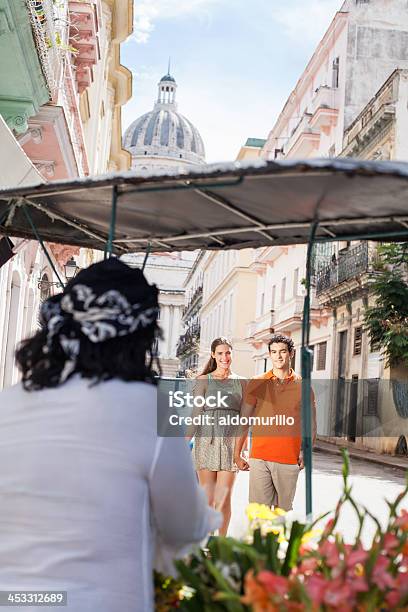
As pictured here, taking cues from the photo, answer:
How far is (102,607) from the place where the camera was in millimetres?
2273

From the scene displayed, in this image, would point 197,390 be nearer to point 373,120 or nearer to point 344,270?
point 373,120

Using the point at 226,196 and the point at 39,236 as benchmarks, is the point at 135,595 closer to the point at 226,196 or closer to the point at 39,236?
the point at 226,196

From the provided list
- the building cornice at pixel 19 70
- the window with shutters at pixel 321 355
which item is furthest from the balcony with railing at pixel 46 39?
the window with shutters at pixel 321 355

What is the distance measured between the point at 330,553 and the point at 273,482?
169 inches

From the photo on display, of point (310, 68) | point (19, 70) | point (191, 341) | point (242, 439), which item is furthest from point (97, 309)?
point (191, 341)

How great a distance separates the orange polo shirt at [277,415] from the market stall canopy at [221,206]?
2.19m

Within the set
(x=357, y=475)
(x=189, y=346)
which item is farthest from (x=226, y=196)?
(x=189, y=346)

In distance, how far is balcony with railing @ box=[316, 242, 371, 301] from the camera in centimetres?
2603

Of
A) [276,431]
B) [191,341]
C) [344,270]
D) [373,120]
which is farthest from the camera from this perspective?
[191,341]

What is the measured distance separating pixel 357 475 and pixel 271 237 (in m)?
12.9

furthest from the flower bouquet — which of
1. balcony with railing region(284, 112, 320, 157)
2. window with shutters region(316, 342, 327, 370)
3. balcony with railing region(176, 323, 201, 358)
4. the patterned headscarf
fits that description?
balcony with railing region(176, 323, 201, 358)

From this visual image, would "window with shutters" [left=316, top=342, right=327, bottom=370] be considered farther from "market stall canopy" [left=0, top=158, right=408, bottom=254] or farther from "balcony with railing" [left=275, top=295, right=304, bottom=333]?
"market stall canopy" [left=0, top=158, right=408, bottom=254]

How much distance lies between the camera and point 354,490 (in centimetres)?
1330

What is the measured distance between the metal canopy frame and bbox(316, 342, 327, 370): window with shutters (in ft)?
87.3
